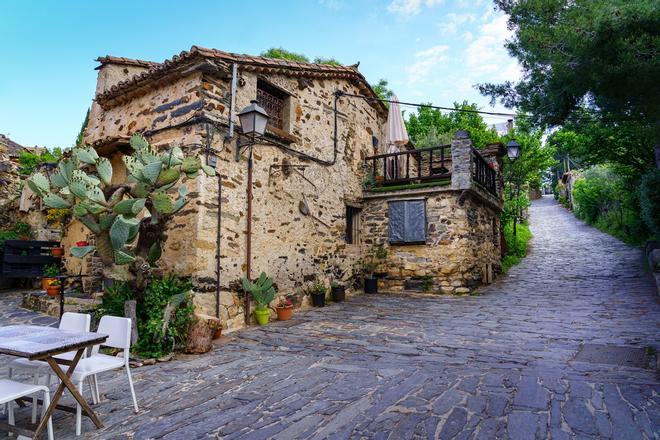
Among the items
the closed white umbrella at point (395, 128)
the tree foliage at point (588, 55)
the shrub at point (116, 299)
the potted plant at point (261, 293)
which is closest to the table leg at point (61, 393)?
the shrub at point (116, 299)

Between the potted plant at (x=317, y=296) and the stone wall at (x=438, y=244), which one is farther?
the stone wall at (x=438, y=244)

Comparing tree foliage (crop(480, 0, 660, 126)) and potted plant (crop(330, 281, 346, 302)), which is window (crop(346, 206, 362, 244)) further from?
tree foliage (crop(480, 0, 660, 126))

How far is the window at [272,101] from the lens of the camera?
7.30m

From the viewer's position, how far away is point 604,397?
3027 mm

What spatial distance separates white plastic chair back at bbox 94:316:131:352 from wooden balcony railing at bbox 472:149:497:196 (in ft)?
28.4

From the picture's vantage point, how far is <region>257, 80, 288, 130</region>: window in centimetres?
730

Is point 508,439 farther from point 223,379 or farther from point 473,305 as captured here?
point 473,305

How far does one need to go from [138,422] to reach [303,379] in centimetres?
144

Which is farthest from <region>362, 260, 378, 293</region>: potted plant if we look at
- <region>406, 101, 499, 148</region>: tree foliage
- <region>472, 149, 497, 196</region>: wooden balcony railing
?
<region>406, 101, 499, 148</region>: tree foliage

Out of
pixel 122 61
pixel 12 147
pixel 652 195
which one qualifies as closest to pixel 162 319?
pixel 122 61

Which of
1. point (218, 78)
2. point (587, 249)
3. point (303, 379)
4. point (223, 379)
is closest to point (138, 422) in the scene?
point (223, 379)

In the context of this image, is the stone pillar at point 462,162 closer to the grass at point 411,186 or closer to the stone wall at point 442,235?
the stone wall at point 442,235

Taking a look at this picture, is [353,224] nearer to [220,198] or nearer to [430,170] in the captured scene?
[430,170]

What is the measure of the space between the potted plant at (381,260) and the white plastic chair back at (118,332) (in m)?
7.57
